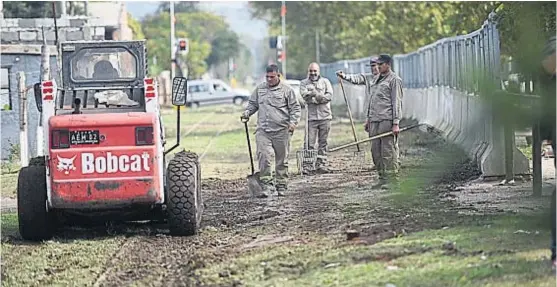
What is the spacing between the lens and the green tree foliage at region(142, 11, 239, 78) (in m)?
70.9

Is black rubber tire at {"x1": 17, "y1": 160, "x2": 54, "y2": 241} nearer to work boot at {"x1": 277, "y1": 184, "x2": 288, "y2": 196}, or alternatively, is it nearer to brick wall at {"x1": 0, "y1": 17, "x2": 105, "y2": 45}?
work boot at {"x1": 277, "y1": 184, "x2": 288, "y2": 196}

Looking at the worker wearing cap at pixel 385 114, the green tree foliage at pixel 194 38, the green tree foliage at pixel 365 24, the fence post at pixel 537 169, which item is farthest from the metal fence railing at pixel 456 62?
the green tree foliage at pixel 194 38

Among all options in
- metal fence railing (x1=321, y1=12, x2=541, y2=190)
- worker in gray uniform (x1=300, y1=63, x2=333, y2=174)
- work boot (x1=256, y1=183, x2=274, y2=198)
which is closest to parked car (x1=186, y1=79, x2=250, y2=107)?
metal fence railing (x1=321, y1=12, x2=541, y2=190)

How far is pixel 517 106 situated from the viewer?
8.32 metres

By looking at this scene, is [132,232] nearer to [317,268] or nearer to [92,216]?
[92,216]

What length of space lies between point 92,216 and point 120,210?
1.51 ft

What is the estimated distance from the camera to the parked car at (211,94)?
192 feet

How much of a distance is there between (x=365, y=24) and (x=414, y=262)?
3905cm

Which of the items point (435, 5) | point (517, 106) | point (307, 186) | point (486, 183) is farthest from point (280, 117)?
point (435, 5)

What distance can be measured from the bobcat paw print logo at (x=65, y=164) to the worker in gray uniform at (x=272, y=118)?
3794 millimetres

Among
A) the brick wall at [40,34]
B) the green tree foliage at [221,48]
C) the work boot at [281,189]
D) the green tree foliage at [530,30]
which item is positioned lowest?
the work boot at [281,189]

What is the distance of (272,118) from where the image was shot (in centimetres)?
1501

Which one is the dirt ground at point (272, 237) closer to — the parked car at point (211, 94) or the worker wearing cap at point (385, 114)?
the worker wearing cap at point (385, 114)

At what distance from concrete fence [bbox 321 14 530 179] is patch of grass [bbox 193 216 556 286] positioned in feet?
2.91
